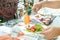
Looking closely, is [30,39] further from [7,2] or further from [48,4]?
[48,4]

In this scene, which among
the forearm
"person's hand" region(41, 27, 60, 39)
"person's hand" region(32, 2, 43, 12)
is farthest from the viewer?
the forearm

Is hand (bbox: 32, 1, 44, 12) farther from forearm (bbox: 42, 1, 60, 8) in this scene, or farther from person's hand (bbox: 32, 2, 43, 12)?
forearm (bbox: 42, 1, 60, 8)

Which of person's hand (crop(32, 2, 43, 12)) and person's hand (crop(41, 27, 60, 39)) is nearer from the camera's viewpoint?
person's hand (crop(41, 27, 60, 39))

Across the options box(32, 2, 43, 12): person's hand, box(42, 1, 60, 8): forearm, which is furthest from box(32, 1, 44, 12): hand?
box(42, 1, 60, 8): forearm

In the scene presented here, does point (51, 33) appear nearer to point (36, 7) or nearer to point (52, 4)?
point (36, 7)

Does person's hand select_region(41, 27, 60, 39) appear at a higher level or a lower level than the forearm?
lower

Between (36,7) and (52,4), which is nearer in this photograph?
(36,7)

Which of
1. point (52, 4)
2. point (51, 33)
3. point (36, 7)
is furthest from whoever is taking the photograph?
point (52, 4)

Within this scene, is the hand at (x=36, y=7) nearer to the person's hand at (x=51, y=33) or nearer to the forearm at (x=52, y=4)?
the forearm at (x=52, y=4)

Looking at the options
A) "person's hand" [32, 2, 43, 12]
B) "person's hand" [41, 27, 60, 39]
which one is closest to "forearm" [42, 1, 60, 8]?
"person's hand" [32, 2, 43, 12]

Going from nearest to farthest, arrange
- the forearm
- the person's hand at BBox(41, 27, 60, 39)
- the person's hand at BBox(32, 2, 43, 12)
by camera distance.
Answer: the person's hand at BBox(41, 27, 60, 39) → the person's hand at BBox(32, 2, 43, 12) → the forearm

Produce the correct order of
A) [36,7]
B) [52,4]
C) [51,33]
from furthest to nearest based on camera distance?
[52,4]
[36,7]
[51,33]

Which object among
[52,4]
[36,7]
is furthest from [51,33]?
[52,4]

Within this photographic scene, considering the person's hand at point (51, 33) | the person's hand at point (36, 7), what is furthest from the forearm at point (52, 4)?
the person's hand at point (51, 33)
